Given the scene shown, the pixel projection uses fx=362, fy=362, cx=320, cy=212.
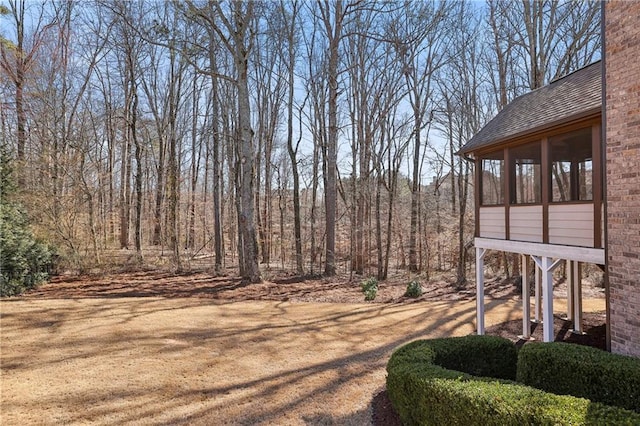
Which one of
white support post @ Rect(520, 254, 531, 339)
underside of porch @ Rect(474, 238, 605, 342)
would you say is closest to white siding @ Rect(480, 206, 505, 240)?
underside of porch @ Rect(474, 238, 605, 342)

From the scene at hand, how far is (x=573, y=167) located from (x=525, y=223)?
8.12 ft

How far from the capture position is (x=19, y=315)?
7.11 metres

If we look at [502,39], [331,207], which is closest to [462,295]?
[331,207]

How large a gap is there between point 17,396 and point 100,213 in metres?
11.9

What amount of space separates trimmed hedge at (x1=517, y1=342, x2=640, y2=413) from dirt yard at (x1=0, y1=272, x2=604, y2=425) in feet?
6.06

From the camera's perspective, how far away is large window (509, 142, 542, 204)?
690 centimetres

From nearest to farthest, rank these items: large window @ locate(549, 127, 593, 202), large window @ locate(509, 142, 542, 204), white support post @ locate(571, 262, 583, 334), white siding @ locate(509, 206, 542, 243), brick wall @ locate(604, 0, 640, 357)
Result: brick wall @ locate(604, 0, 640, 357), white siding @ locate(509, 206, 542, 243), large window @ locate(549, 127, 593, 202), large window @ locate(509, 142, 542, 204), white support post @ locate(571, 262, 583, 334)

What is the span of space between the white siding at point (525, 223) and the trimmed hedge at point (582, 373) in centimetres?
216

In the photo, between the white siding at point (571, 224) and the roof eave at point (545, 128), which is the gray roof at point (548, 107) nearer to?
the roof eave at point (545, 128)

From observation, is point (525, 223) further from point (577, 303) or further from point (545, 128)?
point (577, 303)

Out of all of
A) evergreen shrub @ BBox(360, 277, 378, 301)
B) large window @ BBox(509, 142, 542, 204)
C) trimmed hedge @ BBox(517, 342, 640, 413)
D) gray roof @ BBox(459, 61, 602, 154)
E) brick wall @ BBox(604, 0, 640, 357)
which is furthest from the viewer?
evergreen shrub @ BBox(360, 277, 378, 301)

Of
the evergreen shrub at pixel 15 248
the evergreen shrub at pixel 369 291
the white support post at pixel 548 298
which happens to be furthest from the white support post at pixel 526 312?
the evergreen shrub at pixel 15 248

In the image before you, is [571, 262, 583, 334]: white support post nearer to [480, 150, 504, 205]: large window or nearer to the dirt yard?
the dirt yard

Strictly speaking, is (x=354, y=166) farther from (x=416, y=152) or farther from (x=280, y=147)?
(x=280, y=147)
